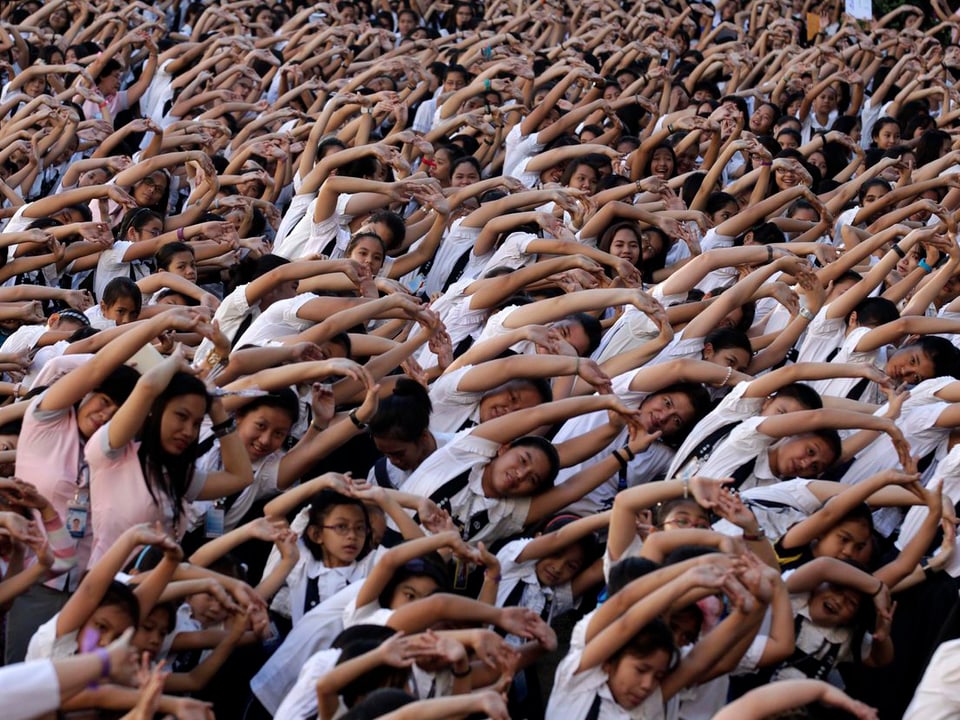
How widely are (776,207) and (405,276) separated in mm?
1972

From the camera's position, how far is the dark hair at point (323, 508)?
4215 mm

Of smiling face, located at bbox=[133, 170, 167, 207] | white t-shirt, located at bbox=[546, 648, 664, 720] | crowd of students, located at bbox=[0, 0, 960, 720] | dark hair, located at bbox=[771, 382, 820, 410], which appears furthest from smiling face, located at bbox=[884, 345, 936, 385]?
smiling face, located at bbox=[133, 170, 167, 207]

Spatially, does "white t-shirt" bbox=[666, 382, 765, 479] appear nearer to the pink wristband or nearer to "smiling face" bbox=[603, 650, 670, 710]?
"smiling face" bbox=[603, 650, 670, 710]

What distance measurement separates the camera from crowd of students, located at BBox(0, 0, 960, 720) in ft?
12.1

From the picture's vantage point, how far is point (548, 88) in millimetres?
9617

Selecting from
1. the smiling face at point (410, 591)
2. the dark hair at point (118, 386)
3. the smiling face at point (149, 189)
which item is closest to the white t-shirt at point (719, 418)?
the smiling face at point (410, 591)

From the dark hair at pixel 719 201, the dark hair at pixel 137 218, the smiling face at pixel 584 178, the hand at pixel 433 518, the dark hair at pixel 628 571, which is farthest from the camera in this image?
the dark hair at pixel 719 201

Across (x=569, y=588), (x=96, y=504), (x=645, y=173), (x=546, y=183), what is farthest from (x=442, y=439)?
(x=645, y=173)

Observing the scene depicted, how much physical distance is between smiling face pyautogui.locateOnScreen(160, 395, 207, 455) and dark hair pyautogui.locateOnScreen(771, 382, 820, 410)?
6.82 ft

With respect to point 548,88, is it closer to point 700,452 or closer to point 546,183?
point 546,183

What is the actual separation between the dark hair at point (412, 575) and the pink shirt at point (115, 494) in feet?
2.43

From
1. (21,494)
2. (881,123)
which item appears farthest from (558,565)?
(881,123)

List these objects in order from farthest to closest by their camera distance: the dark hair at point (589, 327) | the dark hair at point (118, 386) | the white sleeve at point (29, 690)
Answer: the dark hair at point (589, 327), the dark hair at point (118, 386), the white sleeve at point (29, 690)

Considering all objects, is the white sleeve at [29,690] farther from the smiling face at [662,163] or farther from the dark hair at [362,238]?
the smiling face at [662,163]
